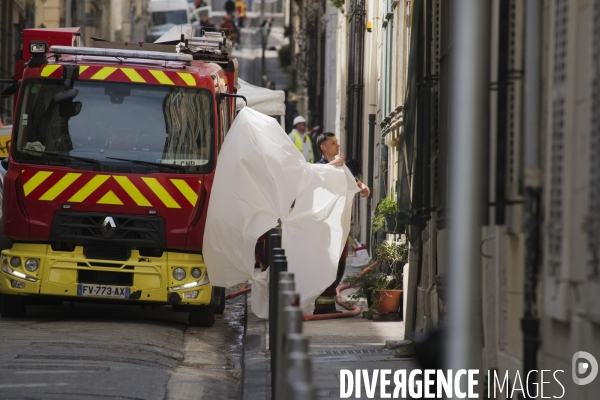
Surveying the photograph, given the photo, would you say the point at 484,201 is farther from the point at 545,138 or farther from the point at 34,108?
the point at 34,108

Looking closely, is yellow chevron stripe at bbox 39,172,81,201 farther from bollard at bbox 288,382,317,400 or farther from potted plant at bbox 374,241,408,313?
bollard at bbox 288,382,317,400

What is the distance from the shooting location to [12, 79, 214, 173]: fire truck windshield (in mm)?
11531

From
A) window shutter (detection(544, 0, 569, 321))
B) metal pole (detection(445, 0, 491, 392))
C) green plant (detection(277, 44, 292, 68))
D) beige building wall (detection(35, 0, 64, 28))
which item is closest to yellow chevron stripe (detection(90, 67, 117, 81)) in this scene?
window shutter (detection(544, 0, 569, 321))

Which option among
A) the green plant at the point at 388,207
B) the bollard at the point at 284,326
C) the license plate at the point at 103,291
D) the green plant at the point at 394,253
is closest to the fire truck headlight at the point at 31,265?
the license plate at the point at 103,291

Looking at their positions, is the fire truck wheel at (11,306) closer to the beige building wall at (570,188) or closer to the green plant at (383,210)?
the green plant at (383,210)

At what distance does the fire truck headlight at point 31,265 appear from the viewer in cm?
1141

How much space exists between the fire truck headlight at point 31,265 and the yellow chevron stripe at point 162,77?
7.10 ft

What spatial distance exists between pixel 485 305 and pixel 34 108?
20.2 feet

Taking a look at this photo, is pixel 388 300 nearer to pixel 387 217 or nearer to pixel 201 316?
pixel 387 217

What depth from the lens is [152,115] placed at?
11.6m

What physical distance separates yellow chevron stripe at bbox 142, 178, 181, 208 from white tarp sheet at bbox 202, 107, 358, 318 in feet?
2.41

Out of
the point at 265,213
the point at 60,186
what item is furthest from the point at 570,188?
the point at 60,186

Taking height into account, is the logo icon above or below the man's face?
below

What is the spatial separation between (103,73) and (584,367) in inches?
297
